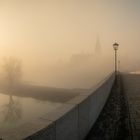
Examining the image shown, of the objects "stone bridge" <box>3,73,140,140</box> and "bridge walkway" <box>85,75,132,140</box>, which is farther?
"bridge walkway" <box>85,75,132,140</box>

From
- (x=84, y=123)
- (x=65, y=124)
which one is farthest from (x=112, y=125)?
(x=65, y=124)

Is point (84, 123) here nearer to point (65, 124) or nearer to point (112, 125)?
point (65, 124)

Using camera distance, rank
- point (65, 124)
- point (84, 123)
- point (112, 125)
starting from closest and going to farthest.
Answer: point (65, 124), point (84, 123), point (112, 125)

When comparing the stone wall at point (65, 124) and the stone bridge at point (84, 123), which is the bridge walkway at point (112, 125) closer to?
the stone bridge at point (84, 123)


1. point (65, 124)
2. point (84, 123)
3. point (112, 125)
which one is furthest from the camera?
point (112, 125)

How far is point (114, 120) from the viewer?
661 centimetres

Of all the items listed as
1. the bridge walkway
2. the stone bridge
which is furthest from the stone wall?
the bridge walkway

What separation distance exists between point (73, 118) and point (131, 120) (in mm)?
3151

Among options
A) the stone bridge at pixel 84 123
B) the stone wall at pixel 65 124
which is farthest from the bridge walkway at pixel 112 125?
the stone wall at pixel 65 124

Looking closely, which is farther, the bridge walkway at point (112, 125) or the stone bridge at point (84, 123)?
the bridge walkway at point (112, 125)

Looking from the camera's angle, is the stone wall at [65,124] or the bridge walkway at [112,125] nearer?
the stone wall at [65,124]

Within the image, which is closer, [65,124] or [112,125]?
[65,124]

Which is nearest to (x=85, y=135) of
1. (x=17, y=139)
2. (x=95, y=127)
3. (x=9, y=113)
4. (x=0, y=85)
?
(x=95, y=127)

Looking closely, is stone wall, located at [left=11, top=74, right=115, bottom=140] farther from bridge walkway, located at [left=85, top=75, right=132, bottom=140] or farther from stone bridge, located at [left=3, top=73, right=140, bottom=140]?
bridge walkway, located at [left=85, top=75, right=132, bottom=140]
